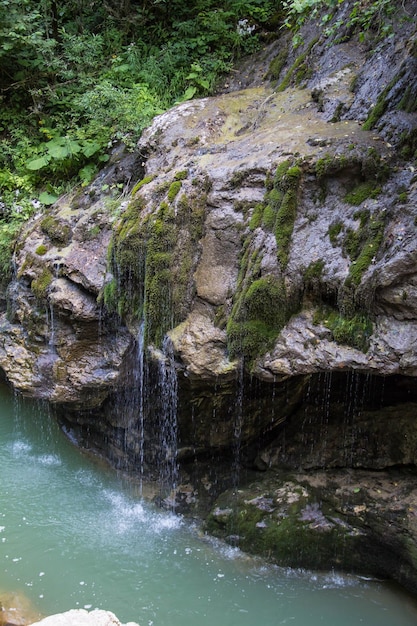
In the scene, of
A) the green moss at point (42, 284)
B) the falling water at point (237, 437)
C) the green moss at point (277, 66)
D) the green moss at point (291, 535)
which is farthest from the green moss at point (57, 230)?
the green moss at point (291, 535)

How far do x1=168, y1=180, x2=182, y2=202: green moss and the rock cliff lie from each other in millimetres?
16

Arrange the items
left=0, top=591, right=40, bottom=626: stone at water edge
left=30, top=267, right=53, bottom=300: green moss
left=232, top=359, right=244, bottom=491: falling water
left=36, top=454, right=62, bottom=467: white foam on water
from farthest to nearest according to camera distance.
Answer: left=36, top=454, right=62, bottom=467: white foam on water → left=30, top=267, right=53, bottom=300: green moss → left=232, top=359, right=244, bottom=491: falling water → left=0, top=591, right=40, bottom=626: stone at water edge

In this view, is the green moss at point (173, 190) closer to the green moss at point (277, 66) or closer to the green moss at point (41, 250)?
the green moss at point (41, 250)

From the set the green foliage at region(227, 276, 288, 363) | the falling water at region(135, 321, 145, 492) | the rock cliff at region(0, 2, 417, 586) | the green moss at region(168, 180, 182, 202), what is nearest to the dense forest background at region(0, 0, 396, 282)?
the rock cliff at region(0, 2, 417, 586)

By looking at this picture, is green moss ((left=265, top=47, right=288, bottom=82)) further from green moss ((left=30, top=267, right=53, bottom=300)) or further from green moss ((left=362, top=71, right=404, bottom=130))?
green moss ((left=30, top=267, right=53, bottom=300))

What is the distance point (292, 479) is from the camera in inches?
242

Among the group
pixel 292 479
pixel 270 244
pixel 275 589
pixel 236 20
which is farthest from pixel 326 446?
pixel 236 20

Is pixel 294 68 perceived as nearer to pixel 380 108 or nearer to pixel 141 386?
pixel 380 108

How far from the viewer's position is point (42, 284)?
709 centimetres

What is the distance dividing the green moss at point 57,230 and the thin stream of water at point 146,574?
3491mm

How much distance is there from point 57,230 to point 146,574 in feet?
15.7

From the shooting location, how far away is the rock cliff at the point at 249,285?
16.1 feet

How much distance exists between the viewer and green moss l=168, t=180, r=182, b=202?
5.95m

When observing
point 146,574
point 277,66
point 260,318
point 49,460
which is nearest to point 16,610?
point 146,574
